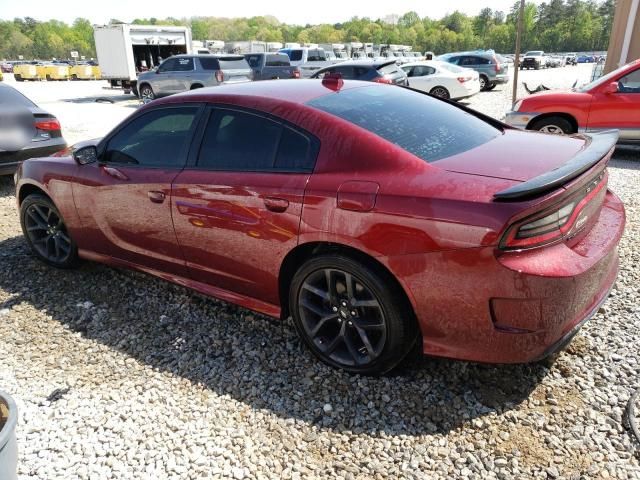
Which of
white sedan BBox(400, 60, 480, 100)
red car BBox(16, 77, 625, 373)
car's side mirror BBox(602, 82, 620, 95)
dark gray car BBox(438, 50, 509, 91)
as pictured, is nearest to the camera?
red car BBox(16, 77, 625, 373)

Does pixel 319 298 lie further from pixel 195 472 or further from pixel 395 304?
pixel 195 472

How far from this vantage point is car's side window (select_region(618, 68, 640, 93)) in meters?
7.28

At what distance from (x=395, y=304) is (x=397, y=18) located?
17275 centimetres

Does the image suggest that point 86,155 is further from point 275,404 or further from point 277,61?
point 277,61

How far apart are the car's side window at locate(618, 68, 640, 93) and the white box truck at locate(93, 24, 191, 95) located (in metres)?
18.6

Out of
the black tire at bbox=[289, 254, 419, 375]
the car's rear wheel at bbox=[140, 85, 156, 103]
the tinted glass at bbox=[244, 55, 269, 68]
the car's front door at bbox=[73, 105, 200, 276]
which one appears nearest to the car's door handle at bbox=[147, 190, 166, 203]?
the car's front door at bbox=[73, 105, 200, 276]

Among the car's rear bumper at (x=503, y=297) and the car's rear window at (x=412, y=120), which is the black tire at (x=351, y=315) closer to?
the car's rear bumper at (x=503, y=297)

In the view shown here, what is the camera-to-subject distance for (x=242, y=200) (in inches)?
112

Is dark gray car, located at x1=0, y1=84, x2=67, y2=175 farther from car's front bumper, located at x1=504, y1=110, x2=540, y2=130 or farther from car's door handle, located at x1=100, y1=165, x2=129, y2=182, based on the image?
car's front bumper, located at x1=504, y1=110, x2=540, y2=130

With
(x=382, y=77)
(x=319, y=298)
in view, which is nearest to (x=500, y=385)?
(x=319, y=298)

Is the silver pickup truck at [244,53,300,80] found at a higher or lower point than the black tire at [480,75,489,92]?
higher

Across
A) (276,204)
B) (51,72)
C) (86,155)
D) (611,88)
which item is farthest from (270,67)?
(51,72)

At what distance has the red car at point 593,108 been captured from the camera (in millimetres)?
7273

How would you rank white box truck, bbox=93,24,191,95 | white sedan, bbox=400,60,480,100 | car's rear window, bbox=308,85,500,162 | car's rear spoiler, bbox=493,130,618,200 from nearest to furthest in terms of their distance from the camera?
car's rear spoiler, bbox=493,130,618,200
car's rear window, bbox=308,85,500,162
white sedan, bbox=400,60,480,100
white box truck, bbox=93,24,191,95
